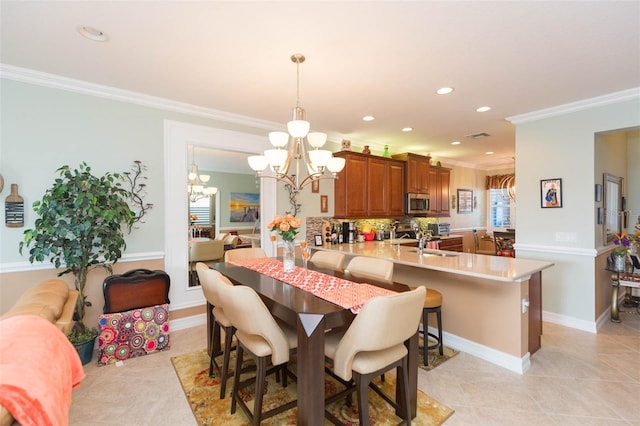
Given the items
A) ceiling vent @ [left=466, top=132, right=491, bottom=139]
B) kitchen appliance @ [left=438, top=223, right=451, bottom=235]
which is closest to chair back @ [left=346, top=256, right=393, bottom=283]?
ceiling vent @ [left=466, top=132, right=491, bottom=139]

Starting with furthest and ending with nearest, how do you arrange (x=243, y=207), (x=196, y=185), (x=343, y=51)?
1. (x=243, y=207)
2. (x=196, y=185)
3. (x=343, y=51)

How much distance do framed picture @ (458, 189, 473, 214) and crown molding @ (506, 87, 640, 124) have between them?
3572mm

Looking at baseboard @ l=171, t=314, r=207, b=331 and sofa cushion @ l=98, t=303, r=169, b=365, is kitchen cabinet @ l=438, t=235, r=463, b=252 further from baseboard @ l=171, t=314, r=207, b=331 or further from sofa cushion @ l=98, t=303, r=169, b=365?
sofa cushion @ l=98, t=303, r=169, b=365

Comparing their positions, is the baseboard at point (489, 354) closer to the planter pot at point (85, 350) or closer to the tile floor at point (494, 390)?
the tile floor at point (494, 390)

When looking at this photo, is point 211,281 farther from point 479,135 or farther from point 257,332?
point 479,135

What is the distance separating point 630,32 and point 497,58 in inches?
31.6

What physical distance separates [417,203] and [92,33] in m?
5.13

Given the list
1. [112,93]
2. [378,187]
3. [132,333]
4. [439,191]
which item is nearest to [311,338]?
[132,333]

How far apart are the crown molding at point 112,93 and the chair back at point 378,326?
3.22m

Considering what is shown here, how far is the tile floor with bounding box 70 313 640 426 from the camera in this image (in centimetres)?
206

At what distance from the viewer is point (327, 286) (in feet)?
7.27

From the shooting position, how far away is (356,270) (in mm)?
2781

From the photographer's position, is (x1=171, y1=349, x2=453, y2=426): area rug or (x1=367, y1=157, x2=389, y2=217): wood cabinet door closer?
(x1=171, y1=349, x2=453, y2=426): area rug

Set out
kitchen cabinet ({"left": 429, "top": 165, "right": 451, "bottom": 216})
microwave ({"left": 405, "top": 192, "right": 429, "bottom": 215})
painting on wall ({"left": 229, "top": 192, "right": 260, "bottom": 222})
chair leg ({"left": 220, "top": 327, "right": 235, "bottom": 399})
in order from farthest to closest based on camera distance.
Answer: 1. kitchen cabinet ({"left": 429, "top": 165, "right": 451, "bottom": 216})
2. microwave ({"left": 405, "top": 192, "right": 429, "bottom": 215})
3. painting on wall ({"left": 229, "top": 192, "right": 260, "bottom": 222})
4. chair leg ({"left": 220, "top": 327, "right": 235, "bottom": 399})
